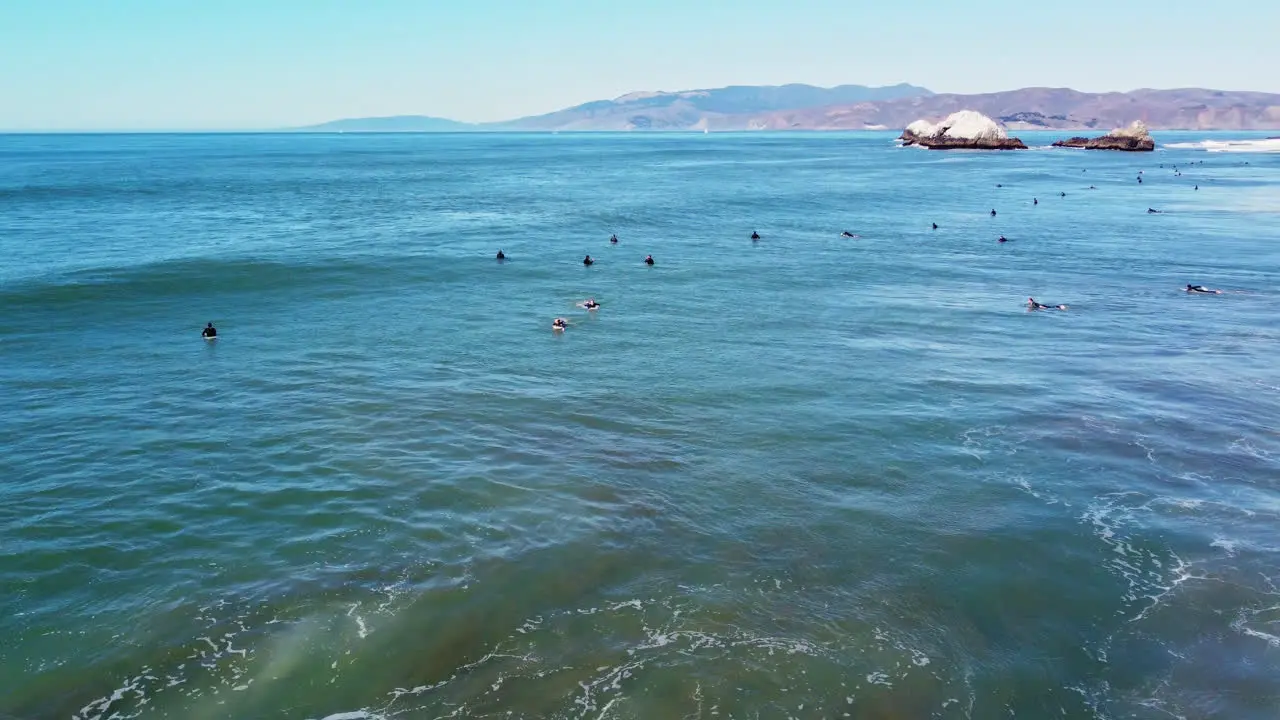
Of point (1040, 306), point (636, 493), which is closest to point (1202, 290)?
point (1040, 306)

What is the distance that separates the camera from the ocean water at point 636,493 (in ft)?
54.0

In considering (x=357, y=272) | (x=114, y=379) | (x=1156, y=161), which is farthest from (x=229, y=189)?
(x=1156, y=161)

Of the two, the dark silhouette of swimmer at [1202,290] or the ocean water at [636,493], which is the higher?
the dark silhouette of swimmer at [1202,290]

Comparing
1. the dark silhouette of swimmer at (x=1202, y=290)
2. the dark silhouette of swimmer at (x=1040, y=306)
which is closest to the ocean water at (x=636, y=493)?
the dark silhouette of swimmer at (x=1040, y=306)

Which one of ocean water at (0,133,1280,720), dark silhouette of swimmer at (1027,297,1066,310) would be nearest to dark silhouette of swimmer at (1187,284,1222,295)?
ocean water at (0,133,1280,720)

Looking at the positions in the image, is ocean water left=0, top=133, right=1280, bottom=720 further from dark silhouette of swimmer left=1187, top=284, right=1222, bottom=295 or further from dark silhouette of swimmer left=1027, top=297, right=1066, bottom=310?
dark silhouette of swimmer left=1187, top=284, right=1222, bottom=295

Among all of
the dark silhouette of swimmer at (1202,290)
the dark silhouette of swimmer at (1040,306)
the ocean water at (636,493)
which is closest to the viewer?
the ocean water at (636,493)

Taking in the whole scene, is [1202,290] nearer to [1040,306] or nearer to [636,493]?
[1040,306]

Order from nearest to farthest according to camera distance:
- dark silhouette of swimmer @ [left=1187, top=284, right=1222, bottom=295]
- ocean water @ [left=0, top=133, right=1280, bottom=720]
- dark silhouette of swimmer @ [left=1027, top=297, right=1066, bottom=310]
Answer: ocean water @ [left=0, top=133, right=1280, bottom=720]
dark silhouette of swimmer @ [left=1027, top=297, right=1066, bottom=310]
dark silhouette of swimmer @ [left=1187, top=284, right=1222, bottom=295]

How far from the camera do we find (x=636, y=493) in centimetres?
2364

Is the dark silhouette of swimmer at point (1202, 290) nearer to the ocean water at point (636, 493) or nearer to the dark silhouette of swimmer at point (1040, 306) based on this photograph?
the ocean water at point (636, 493)

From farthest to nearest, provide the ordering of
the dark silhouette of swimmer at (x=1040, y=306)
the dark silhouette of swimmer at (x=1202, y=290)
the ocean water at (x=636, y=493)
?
the dark silhouette of swimmer at (x=1202, y=290) < the dark silhouette of swimmer at (x=1040, y=306) < the ocean water at (x=636, y=493)

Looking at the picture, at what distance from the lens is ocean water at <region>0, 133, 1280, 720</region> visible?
16469mm

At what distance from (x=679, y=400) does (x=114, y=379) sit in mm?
23978
